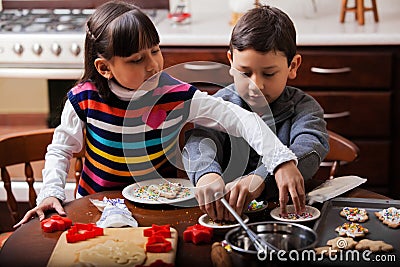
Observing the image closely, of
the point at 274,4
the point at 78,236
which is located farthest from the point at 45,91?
the point at 78,236

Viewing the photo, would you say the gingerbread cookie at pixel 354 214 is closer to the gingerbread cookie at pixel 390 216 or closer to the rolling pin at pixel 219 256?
the gingerbread cookie at pixel 390 216

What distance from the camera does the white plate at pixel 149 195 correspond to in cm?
159

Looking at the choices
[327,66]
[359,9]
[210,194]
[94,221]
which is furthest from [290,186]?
[359,9]

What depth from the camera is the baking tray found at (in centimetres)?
130

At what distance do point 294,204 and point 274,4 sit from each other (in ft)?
6.71

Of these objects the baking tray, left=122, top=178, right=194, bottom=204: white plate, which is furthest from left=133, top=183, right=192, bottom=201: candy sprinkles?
the baking tray

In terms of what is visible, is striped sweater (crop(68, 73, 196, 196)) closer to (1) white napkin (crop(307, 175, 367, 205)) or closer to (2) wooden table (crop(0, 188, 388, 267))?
(2) wooden table (crop(0, 188, 388, 267))

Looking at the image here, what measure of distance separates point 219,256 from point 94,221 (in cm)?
33

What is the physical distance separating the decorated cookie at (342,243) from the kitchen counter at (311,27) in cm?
158

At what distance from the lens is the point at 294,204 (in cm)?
150

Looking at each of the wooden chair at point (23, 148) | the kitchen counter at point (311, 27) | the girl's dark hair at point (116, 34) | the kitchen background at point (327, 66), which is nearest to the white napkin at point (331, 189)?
the girl's dark hair at point (116, 34)

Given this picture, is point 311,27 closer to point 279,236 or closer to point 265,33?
point 265,33

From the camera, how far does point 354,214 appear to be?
1.52m

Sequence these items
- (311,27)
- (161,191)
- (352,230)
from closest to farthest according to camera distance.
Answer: (352,230) → (161,191) → (311,27)
